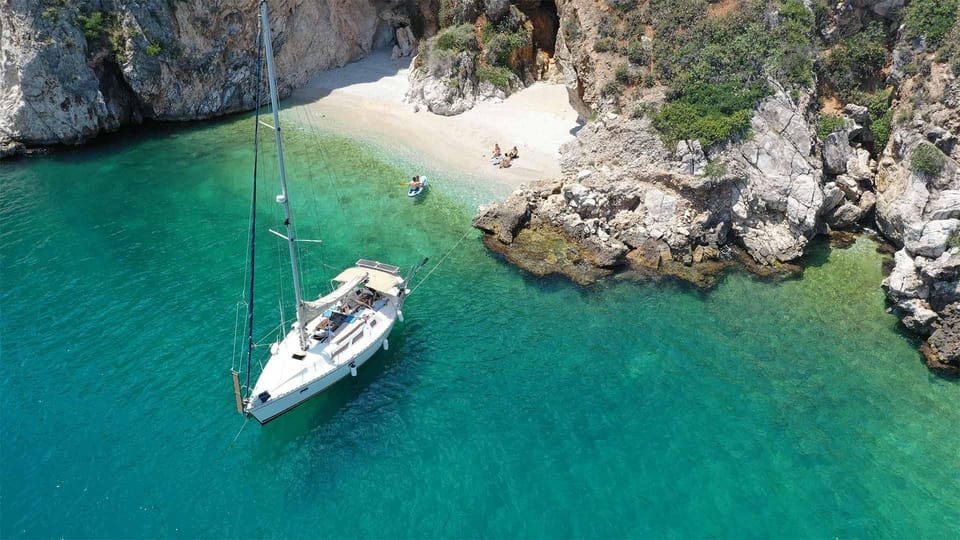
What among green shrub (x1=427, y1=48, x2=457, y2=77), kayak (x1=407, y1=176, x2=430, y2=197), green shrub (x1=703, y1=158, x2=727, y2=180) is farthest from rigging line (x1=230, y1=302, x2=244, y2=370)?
green shrub (x1=427, y1=48, x2=457, y2=77)

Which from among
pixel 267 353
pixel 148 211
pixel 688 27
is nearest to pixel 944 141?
pixel 688 27

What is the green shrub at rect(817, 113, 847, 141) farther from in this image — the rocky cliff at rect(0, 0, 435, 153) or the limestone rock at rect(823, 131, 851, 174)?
the rocky cliff at rect(0, 0, 435, 153)

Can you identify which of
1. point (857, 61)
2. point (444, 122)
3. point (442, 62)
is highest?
point (857, 61)

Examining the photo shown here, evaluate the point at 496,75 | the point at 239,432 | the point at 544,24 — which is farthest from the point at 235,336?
the point at 544,24

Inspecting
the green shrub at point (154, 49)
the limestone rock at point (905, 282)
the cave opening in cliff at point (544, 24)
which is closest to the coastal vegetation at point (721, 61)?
the limestone rock at point (905, 282)

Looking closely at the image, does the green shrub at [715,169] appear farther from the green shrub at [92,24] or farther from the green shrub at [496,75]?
the green shrub at [92,24]

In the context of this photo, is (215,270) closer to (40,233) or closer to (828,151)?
(40,233)

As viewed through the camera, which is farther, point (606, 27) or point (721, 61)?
point (606, 27)

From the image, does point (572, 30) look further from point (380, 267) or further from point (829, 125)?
point (380, 267)
